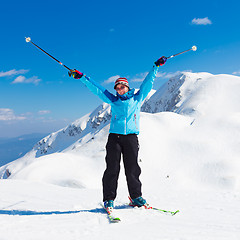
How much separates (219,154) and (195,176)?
7.90 m

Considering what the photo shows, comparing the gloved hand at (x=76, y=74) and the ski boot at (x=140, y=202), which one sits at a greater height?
the gloved hand at (x=76, y=74)

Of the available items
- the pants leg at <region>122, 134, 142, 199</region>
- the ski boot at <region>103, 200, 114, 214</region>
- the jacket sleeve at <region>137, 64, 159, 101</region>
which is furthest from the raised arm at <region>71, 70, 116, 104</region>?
the ski boot at <region>103, 200, 114, 214</region>

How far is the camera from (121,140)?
19.2 ft

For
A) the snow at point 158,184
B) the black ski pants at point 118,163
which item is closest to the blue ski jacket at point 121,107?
the black ski pants at point 118,163

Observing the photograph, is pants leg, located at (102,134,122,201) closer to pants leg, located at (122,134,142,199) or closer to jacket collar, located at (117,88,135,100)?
pants leg, located at (122,134,142,199)

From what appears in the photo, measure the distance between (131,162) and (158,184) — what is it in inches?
1169

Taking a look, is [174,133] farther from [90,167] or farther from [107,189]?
[107,189]

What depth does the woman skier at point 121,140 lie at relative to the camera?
5.79m

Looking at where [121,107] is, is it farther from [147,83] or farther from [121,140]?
[147,83]

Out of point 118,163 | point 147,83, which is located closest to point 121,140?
point 118,163

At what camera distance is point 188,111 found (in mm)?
63438

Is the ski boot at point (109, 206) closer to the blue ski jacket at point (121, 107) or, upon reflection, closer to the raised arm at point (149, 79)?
the blue ski jacket at point (121, 107)

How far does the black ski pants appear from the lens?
5.78m

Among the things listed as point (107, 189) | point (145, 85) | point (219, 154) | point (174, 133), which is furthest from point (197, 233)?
point (174, 133)
